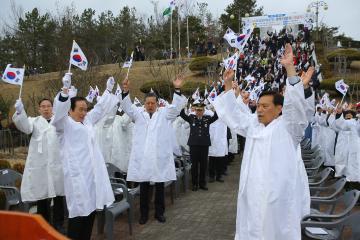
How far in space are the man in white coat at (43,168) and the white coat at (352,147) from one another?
6.16 meters

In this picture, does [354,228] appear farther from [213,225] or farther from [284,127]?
[213,225]

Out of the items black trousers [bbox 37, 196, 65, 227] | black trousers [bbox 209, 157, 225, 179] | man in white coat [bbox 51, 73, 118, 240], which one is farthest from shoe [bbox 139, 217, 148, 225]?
black trousers [bbox 209, 157, 225, 179]

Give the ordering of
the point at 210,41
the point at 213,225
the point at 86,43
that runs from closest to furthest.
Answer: the point at 213,225 < the point at 86,43 < the point at 210,41

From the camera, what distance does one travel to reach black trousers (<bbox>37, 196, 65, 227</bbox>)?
249 inches

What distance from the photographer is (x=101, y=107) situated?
5871 mm

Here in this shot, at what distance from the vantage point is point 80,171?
190 inches

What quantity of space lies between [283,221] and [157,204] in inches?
137

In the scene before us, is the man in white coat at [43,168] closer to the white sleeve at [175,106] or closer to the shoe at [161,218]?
the shoe at [161,218]

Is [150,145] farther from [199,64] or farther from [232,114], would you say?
[199,64]

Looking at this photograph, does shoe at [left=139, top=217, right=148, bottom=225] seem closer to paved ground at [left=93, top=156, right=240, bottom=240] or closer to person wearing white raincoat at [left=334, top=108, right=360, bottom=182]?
paved ground at [left=93, top=156, right=240, bottom=240]

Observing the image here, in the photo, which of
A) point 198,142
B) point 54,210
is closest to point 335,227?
point 54,210

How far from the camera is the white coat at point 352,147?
372 inches

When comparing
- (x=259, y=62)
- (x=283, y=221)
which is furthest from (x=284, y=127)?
(x=259, y=62)

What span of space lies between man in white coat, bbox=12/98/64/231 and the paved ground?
855mm
